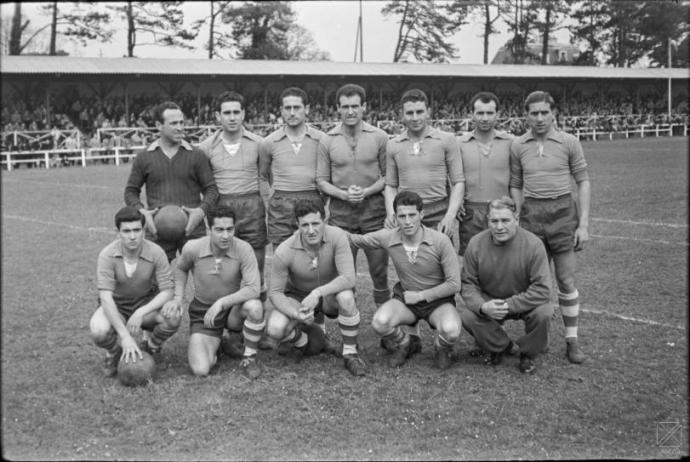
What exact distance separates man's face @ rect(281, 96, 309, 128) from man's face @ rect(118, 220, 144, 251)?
4.81ft

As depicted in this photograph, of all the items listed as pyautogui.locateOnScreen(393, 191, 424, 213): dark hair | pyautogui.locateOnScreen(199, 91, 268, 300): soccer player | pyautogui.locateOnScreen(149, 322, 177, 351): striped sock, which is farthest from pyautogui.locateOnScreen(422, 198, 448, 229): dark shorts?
pyautogui.locateOnScreen(149, 322, 177, 351): striped sock

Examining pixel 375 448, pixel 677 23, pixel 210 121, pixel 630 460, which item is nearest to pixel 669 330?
pixel 630 460

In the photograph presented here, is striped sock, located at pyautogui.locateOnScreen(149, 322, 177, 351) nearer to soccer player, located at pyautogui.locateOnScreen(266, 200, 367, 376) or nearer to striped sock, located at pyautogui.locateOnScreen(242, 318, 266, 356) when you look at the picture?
striped sock, located at pyautogui.locateOnScreen(242, 318, 266, 356)

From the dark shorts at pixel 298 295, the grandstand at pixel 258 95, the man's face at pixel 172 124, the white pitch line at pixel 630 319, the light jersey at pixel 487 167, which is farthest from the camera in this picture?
the grandstand at pixel 258 95

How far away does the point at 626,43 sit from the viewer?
142 ft

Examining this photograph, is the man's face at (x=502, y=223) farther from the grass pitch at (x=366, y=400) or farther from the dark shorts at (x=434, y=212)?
the grass pitch at (x=366, y=400)

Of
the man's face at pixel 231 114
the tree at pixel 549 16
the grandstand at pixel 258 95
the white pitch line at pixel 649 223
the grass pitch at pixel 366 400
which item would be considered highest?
the tree at pixel 549 16

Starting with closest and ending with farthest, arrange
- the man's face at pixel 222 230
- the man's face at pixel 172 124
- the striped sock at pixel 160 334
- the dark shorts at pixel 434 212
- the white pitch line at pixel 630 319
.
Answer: the man's face at pixel 222 230 → the striped sock at pixel 160 334 → the man's face at pixel 172 124 → the dark shorts at pixel 434 212 → the white pitch line at pixel 630 319

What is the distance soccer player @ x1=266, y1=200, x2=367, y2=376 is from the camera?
17.1 feet

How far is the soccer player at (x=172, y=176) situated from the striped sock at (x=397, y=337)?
1.67 meters

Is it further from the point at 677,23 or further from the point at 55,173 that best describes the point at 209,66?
the point at 677,23

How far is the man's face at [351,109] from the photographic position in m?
5.71

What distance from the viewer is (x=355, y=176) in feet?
19.4

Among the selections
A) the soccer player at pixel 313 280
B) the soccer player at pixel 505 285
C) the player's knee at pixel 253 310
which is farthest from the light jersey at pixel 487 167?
the player's knee at pixel 253 310
